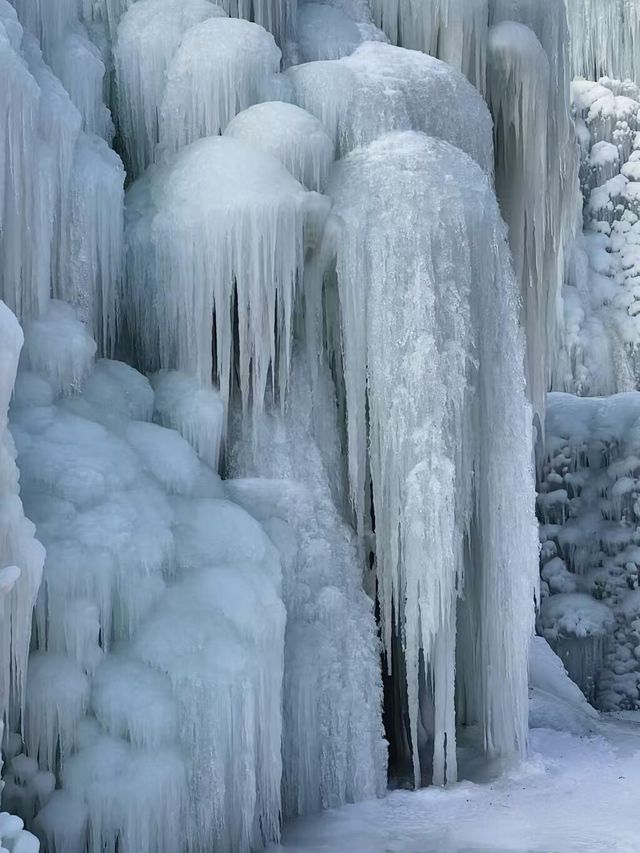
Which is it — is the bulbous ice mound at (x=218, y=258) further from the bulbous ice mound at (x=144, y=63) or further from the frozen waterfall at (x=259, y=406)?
the bulbous ice mound at (x=144, y=63)

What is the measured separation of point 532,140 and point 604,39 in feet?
28.0

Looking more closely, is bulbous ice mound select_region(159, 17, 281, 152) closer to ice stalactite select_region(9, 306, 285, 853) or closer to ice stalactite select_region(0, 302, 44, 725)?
ice stalactite select_region(9, 306, 285, 853)

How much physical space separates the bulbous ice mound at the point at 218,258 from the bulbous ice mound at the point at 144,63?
1.47 feet

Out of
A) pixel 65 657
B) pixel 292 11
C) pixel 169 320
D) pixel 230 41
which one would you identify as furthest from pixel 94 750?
pixel 292 11

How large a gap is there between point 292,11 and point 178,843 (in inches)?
198

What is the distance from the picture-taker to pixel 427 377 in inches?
256

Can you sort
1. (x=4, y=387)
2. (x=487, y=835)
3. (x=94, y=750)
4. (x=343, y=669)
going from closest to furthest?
(x=4, y=387) < (x=94, y=750) < (x=487, y=835) < (x=343, y=669)

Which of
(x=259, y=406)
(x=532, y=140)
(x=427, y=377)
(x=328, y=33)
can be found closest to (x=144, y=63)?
(x=328, y=33)

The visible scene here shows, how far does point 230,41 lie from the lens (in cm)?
676

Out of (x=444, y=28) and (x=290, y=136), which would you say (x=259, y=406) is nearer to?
(x=290, y=136)

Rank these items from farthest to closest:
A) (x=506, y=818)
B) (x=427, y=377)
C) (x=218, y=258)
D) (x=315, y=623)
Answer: (x=427, y=377), (x=218, y=258), (x=315, y=623), (x=506, y=818)

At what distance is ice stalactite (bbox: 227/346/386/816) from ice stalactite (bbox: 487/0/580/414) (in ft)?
8.04

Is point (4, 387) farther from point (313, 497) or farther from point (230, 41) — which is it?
point (230, 41)

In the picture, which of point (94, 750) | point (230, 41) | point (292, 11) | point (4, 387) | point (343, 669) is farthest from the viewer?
point (292, 11)
